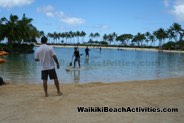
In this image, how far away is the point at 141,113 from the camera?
23.3ft

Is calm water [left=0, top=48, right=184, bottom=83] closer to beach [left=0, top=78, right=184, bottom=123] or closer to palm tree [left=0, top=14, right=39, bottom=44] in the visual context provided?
beach [left=0, top=78, right=184, bottom=123]

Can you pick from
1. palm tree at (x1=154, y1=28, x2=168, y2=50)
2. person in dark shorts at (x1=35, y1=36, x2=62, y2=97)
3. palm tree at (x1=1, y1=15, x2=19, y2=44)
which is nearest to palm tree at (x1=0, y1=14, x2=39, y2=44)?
palm tree at (x1=1, y1=15, x2=19, y2=44)

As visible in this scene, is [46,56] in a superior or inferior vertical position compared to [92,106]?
superior

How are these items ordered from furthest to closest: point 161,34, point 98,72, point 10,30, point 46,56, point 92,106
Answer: point 161,34
point 10,30
point 98,72
point 46,56
point 92,106

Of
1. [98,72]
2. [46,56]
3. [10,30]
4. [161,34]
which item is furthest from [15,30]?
[161,34]

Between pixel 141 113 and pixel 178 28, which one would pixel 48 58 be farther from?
pixel 178 28

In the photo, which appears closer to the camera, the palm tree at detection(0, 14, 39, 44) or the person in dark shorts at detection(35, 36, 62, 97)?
the person in dark shorts at detection(35, 36, 62, 97)

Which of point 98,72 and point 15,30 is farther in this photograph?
point 15,30

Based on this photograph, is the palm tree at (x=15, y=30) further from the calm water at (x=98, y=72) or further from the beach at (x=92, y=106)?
the beach at (x=92, y=106)

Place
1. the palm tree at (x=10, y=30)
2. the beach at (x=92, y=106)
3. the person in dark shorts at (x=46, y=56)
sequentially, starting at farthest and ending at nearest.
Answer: the palm tree at (x=10, y=30)
the person in dark shorts at (x=46, y=56)
the beach at (x=92, y=106)

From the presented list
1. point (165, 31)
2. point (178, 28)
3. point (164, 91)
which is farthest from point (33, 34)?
point (165, 31)

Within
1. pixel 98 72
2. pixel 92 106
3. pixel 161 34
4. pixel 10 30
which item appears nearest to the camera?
pixel 92 106

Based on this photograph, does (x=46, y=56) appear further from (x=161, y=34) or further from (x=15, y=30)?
(x=161, y=34)

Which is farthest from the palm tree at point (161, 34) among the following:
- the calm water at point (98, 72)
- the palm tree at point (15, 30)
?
the calm water at point (98, 72)
